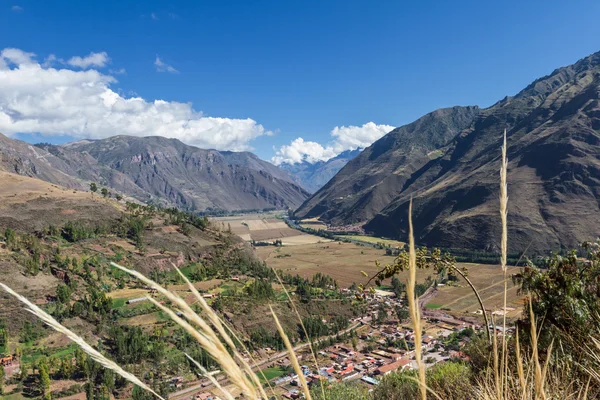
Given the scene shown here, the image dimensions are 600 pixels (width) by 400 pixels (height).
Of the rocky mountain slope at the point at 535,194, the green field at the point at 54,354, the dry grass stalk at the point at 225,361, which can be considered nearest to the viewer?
the dry grass stalk at the point at 225,361

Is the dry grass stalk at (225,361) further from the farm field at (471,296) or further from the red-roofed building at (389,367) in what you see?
the farm field at (471,296)

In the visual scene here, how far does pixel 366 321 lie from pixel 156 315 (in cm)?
3550

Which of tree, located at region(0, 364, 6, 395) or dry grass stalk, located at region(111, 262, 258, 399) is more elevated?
dry grass stalk, located at region(111, 262, 258, 399)

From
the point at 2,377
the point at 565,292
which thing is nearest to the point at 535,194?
the point at 565,292

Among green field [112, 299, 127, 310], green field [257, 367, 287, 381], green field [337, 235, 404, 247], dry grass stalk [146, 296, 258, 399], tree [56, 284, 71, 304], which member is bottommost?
green field [257, 367, 287, 381]

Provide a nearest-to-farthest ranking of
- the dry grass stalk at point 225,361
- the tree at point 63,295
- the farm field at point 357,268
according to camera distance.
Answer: the dry grass stalk at point 225,361 < the tree at point 63,295 < the farm field at point 357,268

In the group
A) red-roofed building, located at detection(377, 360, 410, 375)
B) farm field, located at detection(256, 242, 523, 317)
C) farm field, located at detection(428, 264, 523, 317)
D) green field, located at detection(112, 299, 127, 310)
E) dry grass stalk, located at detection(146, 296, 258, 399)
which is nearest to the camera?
dry grass stalk, located at detection(146, 296, 258, 399)

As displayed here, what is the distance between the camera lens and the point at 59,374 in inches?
1521

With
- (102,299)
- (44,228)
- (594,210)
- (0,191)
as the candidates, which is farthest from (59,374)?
(594,210)

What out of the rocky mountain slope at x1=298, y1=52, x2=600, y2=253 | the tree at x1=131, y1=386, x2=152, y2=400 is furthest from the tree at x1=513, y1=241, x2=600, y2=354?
the rocky mountain slope at x1=298, y1=52, x2=600, y2=253

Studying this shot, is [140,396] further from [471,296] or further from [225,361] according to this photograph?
[471,296]

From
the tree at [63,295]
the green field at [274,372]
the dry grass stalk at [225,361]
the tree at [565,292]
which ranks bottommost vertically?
the green field at [274,372]

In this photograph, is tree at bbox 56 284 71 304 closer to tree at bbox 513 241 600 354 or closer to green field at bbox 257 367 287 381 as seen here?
green field at bbox 257 367 287 381

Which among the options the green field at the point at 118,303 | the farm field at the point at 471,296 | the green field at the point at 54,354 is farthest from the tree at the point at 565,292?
the farm field at the point at 471,296
